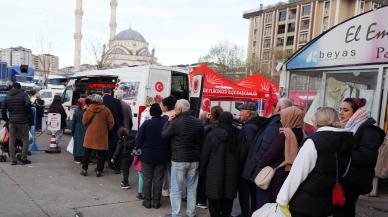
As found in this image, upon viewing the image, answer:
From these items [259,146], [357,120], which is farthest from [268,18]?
[259,146]

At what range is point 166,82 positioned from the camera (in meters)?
10.8

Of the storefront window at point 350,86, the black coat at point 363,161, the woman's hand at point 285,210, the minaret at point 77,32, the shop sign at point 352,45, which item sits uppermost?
the minaret at point 77,32

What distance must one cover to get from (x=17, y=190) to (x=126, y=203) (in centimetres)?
192

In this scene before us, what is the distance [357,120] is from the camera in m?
4.48

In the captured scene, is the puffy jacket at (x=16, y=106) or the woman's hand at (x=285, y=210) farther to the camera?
the puffy jacket at (x=16, y=106)

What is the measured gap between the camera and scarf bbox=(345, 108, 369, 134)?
4406 millimetres

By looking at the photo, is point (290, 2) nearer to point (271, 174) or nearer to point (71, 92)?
point (71, 92)

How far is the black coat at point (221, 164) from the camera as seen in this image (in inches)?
189

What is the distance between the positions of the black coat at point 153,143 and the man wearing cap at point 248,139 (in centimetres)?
124

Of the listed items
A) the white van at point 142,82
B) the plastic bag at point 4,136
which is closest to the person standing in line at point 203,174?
the white van at point 142,82

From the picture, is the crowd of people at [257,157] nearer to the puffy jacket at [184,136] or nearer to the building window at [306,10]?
the puffy jacket at [184,136]

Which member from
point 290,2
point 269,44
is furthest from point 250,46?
point 290,2

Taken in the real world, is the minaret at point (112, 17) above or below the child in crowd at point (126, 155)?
above

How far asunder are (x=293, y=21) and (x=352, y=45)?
8278 cm
